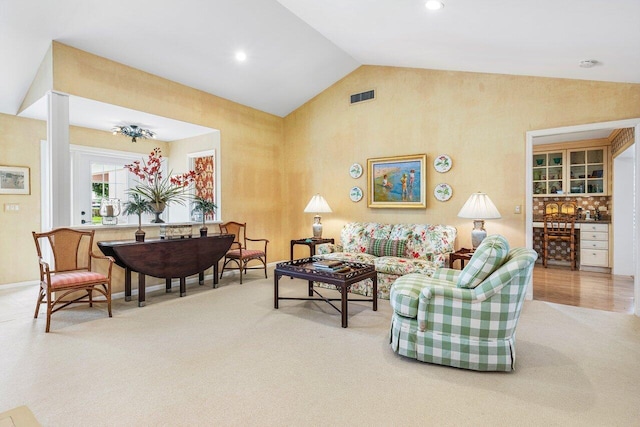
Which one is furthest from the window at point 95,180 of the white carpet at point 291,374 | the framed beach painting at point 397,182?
the framed beach painting at point 397,182

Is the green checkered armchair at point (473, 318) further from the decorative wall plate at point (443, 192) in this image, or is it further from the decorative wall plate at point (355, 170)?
the decorative wall plate at point (355, 170)

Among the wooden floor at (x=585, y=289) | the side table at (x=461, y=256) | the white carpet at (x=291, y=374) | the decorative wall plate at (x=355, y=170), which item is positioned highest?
the decorative wall plate at (x=355, y=170)

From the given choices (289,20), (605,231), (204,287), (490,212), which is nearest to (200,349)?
(204,287)

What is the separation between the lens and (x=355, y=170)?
5.47 meters

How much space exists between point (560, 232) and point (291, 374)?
5.75m

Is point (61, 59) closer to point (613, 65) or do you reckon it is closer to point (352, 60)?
point (352, 60)

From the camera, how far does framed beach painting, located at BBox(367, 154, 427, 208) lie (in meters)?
4.85

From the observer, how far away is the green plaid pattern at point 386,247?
4.58 metres

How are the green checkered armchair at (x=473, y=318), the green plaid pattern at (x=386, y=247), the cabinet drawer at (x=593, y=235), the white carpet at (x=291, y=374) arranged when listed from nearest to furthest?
the white carpet at (x=291, y=374)
the green checkered armchair at (x=473, y=318)
the green plaid pattern at (x=386, y=247)
the cabinet drawer at (x=593, y=235)

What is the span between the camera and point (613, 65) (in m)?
3.16

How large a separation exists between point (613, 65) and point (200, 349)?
4.38m

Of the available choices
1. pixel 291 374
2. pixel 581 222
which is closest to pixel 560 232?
pixel 581 222

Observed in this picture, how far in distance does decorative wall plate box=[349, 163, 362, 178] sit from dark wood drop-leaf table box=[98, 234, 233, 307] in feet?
7.01

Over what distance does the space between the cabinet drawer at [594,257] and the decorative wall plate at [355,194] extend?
12.7 ft
